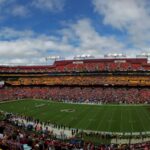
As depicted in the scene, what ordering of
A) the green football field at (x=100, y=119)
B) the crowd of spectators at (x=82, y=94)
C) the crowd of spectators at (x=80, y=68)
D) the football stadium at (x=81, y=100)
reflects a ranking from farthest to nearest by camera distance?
the crowd of spectators at (x=80, y=68) < the crowd of spectators at (x=82, y=94) < the green football field at (x=100, y=119) < the football stadium at (x=81, y=100)

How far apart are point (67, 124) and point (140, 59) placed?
72871 millimetres

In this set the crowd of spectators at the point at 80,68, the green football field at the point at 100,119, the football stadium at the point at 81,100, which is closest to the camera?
the football stadium at the point at 81,100

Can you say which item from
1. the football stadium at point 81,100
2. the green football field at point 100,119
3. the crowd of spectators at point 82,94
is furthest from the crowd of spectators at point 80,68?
the green football field at point 100,119

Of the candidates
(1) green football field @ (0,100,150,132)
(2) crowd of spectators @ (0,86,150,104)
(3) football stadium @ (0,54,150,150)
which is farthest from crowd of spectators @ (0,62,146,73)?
(1) green football field @ (0,100,150,132)

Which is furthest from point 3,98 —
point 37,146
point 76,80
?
point 37,146

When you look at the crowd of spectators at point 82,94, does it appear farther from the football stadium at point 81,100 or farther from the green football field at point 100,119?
the green football field at point 100,119

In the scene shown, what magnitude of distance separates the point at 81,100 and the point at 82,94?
665 cm

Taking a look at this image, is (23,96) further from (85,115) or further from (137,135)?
(137,135)

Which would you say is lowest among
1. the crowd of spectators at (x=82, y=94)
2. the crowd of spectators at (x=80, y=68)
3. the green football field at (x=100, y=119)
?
the green football field at (x=100, y=119)

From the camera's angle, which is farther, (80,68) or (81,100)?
(80,68)

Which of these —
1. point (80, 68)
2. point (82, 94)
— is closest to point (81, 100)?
point (82, 94)

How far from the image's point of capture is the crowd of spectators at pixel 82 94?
76412mm

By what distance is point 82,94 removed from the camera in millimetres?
84812

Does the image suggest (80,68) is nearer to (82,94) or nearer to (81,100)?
(82,94)
